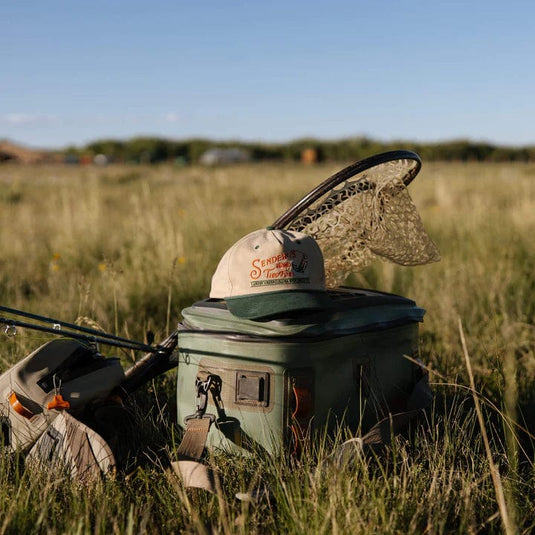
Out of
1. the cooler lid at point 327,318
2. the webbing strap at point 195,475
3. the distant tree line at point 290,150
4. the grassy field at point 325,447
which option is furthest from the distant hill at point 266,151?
the webbing strap at point 195,475

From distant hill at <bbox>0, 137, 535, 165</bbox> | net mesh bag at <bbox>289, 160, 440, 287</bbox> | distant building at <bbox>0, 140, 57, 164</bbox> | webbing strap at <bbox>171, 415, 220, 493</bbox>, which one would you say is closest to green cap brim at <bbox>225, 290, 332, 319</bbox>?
webbing strap at <bbox>171, 415, 220, 493</bbox>

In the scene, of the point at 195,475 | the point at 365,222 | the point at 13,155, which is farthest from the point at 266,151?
the point at 195,475

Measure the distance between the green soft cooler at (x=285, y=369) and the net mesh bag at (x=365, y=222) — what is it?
Answer: 1.19ft

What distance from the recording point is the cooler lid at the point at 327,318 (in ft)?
7.64

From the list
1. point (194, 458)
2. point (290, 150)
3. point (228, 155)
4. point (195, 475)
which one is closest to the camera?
point (195, 475)

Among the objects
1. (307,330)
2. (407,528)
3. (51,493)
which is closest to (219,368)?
(307,330)

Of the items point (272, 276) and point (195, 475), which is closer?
point (195, 475)

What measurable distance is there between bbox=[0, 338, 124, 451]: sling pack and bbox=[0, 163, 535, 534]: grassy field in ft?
0.44

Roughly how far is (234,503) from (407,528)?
522 mm

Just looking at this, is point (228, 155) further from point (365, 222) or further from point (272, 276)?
point (272, 276)

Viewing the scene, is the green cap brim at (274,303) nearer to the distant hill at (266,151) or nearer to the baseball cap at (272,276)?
the baseball cap at (272,276)

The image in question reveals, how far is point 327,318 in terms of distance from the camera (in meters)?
2.40

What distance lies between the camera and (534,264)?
552 cm

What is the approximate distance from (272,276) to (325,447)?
0.65m
